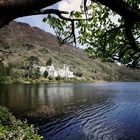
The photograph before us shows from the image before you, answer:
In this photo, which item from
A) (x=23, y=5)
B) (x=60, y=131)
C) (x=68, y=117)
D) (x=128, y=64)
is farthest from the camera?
(x=68, y=117)

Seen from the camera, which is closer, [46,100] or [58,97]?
[46,100]

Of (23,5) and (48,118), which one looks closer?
(23,5)

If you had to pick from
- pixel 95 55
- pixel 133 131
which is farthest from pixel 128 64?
pixel 133 131

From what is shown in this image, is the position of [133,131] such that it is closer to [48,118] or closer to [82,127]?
[82,127]

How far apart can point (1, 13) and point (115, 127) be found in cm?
4207

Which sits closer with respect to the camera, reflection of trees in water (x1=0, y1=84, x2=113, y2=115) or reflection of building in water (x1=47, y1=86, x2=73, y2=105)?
reflection of trees in water (x1=0, y1=84, x2=113, y2=115)

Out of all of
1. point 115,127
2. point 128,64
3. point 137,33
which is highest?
point 137,33

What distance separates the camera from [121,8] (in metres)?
5.64

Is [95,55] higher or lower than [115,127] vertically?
higher

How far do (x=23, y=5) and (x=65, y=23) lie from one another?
431cm

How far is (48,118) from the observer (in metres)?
50.8

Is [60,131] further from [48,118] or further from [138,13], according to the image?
[138,13]

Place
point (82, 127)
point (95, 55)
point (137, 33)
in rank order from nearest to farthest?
point (137, 33)
point (95, 55)
point (82, 127)

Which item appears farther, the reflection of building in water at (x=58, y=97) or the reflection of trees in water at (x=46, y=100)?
the reflection of building in water at (x=58, y=97)
